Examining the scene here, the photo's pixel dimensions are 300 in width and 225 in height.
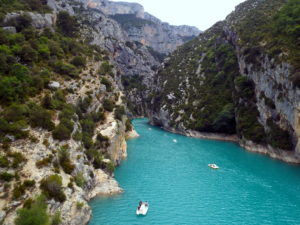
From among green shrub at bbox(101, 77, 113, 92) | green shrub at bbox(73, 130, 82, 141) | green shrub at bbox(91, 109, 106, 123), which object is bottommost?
green shrub at bbox(73, 130, 82, 141)

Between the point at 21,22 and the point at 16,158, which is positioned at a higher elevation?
the point at 21,22

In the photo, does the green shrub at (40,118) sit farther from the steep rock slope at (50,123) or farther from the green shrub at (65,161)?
the green shrub at (65,161)

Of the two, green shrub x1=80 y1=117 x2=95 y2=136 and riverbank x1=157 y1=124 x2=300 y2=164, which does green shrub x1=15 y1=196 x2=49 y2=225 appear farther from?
riverbank x1=157 y1=124 x2=300 y2=164

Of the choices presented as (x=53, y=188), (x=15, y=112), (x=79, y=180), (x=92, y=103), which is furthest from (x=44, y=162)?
(x=92, y=103)

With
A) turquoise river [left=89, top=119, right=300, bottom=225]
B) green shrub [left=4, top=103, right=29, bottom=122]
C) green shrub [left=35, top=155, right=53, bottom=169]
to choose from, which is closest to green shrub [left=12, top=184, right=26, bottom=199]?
green shrub [left=35, top=155, right=53, bottom=169]

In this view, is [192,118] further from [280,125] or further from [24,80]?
[24,80]

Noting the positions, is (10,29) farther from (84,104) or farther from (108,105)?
(108,105)
